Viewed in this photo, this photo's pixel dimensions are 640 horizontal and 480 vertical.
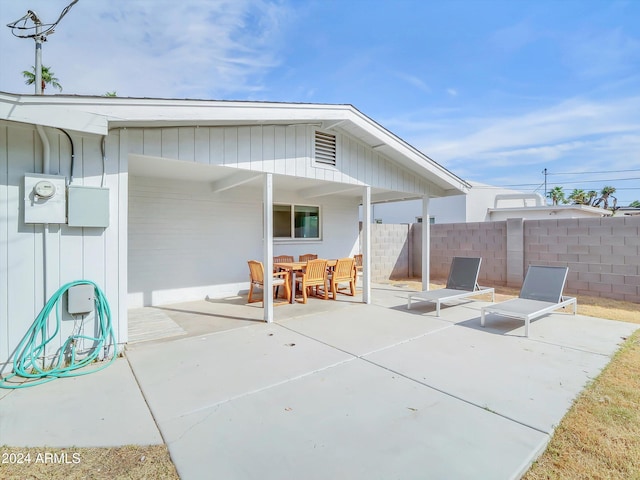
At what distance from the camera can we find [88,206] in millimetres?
3961

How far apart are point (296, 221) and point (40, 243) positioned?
6.62 m

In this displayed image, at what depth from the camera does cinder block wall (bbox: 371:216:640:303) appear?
783cm

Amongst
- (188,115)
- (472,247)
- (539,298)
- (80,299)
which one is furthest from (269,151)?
(472,247)

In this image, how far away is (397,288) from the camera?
32.3ft

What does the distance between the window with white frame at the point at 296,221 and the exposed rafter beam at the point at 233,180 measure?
1.99m

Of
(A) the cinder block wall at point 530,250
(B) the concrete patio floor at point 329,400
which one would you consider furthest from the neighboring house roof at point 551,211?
(B) the concrete patio floor at point 329,400

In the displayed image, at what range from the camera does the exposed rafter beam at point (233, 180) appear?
6.07 metres

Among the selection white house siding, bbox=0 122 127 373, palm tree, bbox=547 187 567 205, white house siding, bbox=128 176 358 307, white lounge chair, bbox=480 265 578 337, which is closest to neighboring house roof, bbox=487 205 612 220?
white lounge chair, bbox=480 265 578 337

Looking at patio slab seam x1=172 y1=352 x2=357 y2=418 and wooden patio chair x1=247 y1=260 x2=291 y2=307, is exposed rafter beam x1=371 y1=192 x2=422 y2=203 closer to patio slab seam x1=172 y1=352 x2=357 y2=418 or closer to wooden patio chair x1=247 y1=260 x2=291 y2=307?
wooden patio chair x1=247 y1=260 x2=291 y2=307

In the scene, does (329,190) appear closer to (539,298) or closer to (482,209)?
(539,298)

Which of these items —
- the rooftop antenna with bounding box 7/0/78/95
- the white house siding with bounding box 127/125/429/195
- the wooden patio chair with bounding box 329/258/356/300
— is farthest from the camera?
the wooden patio chair with bounding box 329/258/356/300

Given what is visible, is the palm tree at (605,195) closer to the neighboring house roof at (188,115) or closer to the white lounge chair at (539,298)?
the white lounge chair at (539,298)

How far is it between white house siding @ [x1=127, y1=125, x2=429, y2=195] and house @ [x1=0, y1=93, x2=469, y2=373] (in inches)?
0.7

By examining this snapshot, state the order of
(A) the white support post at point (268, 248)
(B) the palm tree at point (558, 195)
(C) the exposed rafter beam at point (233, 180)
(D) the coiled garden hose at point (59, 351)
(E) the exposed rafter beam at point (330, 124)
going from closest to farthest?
(D) the coiled garden hose at point (59, 351), (A) the white support post at point (268, 248), (C) the exposed rafter beam at point (233, 180), (E) the exposed rafter beam at point (330, 124), (B) the palm tree at point (558, 195)
